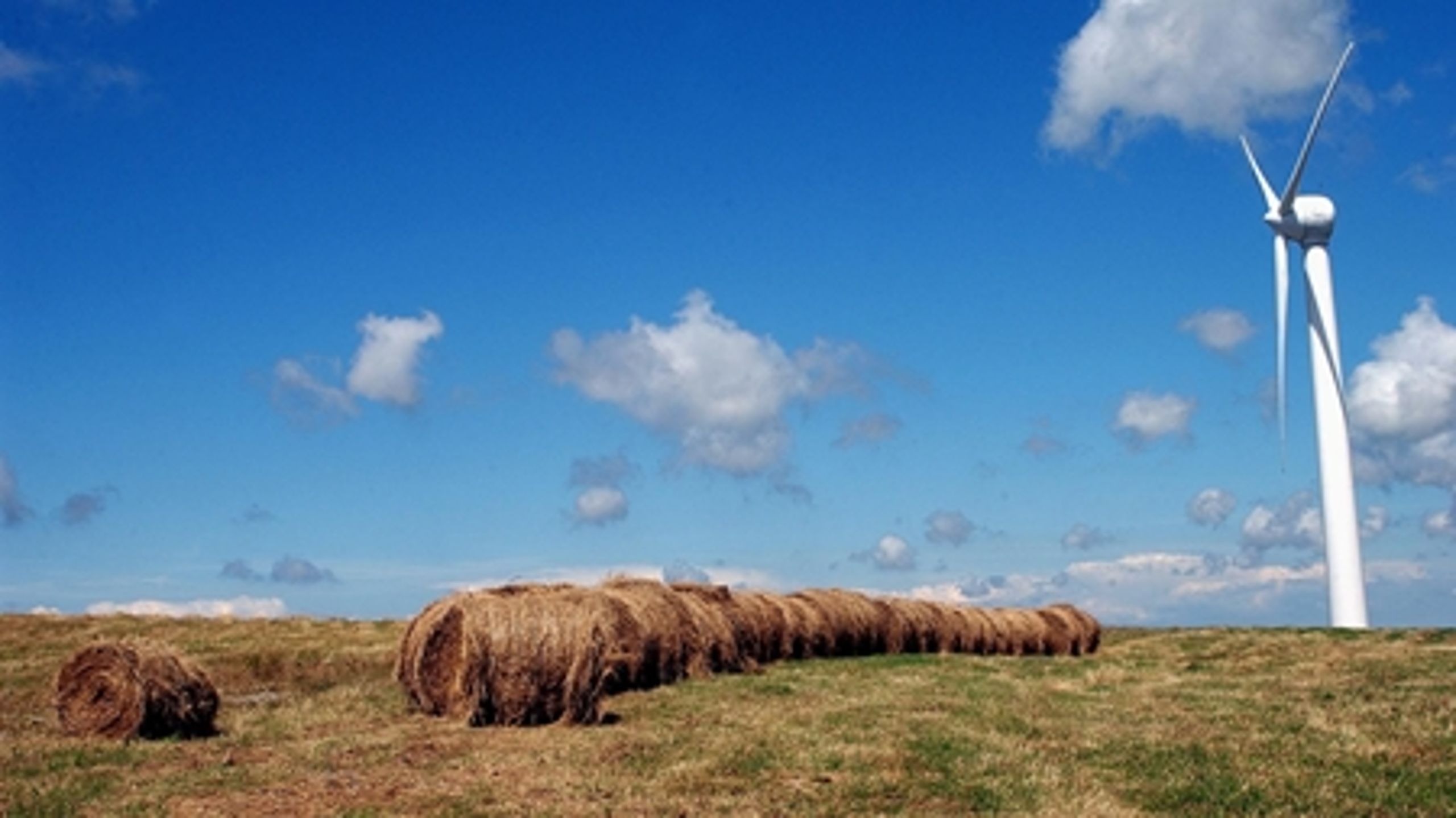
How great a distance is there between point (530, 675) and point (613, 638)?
2.40m

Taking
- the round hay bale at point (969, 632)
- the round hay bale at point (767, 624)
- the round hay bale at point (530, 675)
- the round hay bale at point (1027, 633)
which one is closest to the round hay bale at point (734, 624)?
the round hay bale at point (767, 624)

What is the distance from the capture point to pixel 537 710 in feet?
47.8

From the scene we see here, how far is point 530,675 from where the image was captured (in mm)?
14531

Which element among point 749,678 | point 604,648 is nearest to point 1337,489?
point 749,678

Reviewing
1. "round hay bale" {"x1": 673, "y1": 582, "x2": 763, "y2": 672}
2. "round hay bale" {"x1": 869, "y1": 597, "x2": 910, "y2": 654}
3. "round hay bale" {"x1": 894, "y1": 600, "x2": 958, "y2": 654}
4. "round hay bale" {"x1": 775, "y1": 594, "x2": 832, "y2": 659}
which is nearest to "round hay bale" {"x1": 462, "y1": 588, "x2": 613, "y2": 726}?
"round hay bale" {"x1": 673, "y1": 582, "x2": 763, "y2": 672}

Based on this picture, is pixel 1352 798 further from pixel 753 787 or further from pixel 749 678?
pixel 749 678

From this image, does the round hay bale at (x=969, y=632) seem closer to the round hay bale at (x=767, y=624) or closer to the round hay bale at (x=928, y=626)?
the round hay bale at (x=928, y=626)

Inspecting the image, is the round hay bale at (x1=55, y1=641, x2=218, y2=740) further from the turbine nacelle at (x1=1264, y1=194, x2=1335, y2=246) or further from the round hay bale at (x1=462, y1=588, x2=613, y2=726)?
the turbine nacelle at (x1=1264, y1=194, x2=1335, y2=246)

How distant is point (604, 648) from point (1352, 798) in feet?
→ 25.8

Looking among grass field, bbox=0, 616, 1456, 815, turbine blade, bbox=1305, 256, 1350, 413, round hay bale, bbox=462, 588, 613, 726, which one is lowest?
grass field, bbox=0, 616, 1456, 815

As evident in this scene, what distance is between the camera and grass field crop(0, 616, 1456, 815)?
32.5 ft

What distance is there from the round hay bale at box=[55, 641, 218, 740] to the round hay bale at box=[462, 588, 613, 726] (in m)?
2.79

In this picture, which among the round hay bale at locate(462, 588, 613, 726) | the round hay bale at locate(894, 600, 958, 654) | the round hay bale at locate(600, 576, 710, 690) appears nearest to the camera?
the round hay bale at locate(462, 588, 613, 726)

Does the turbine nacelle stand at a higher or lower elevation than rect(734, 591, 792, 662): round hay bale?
higher
